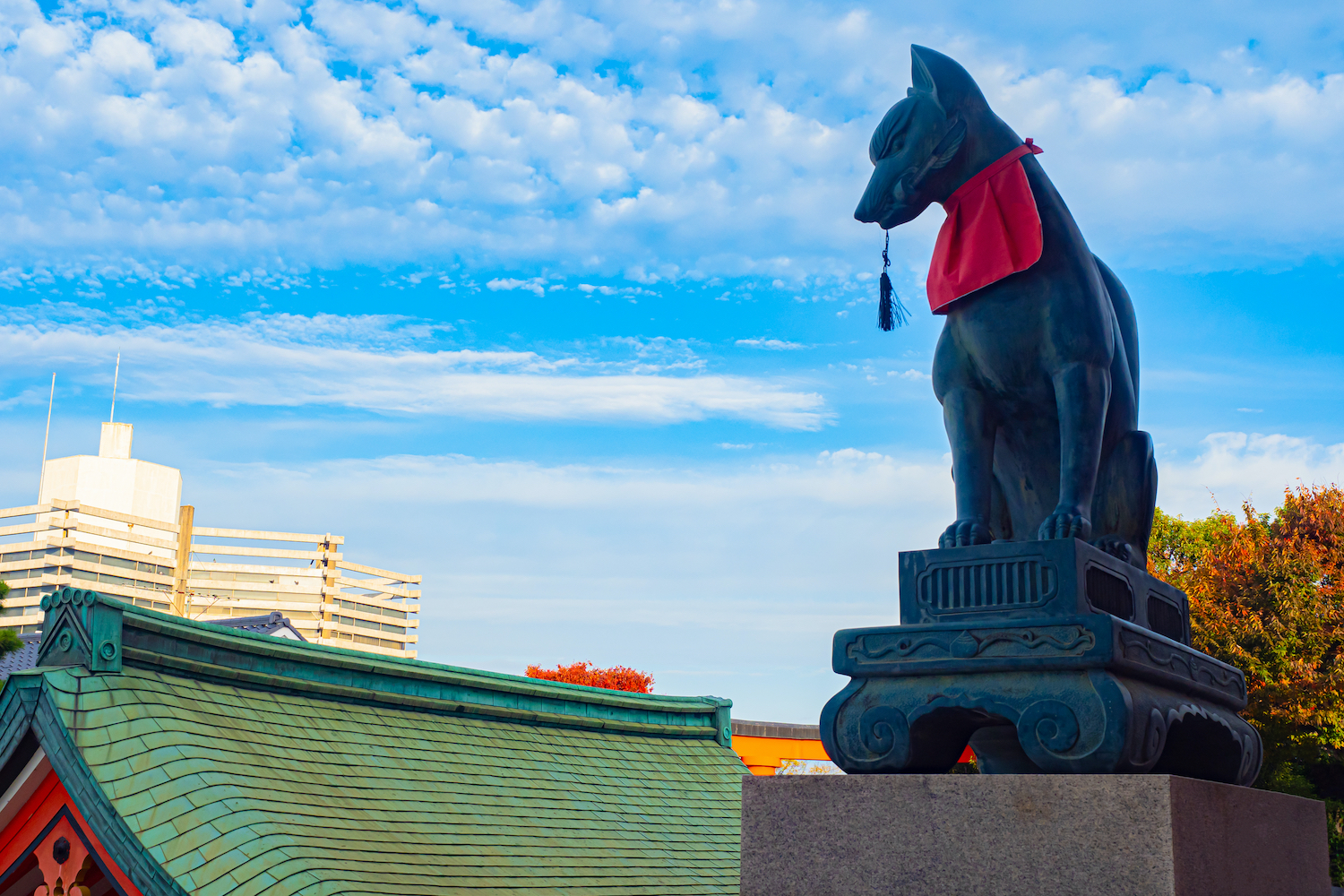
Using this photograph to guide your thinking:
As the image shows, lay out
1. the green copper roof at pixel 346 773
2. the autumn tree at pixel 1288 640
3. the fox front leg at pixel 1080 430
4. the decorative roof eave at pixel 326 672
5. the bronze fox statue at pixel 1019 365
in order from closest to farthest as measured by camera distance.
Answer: the fox front leg at pixel 1080 430
the bronze fox statue at pixel 1019 365
the green copper roof at pixel 346 773
the decorative roof eave at pixel 326 672
the autumn tree at pixel 1288 640

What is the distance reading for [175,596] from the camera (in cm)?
5841

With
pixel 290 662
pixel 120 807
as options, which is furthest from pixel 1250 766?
pixel 290 662

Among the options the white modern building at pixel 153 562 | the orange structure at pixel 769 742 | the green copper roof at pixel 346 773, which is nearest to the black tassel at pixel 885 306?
the green copper roof at pixel 346 773

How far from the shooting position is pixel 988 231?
4637 mm

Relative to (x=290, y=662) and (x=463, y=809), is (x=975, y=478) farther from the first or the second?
(x=290, y=662)

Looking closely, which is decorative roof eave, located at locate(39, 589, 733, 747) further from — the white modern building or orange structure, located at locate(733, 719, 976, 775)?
the white modern building

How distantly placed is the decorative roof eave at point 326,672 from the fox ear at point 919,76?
5.31 m

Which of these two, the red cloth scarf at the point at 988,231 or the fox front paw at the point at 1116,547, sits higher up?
the red cloth scarf at the point at 988,231

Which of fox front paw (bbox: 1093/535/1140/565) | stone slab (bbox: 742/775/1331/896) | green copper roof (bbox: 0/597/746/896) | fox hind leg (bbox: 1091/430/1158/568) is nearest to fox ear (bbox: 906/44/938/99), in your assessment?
fox hind leg (bbox: 1091/430/1158/568)

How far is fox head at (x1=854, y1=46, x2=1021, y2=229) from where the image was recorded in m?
4.75

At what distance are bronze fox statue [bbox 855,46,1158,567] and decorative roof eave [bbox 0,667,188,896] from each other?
14.1ft

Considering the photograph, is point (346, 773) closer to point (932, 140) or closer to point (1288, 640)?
point (932, 140)

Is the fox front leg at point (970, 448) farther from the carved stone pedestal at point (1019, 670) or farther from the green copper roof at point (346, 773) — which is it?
the green copper roof at point (346, 773)

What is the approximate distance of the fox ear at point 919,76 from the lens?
480cm
